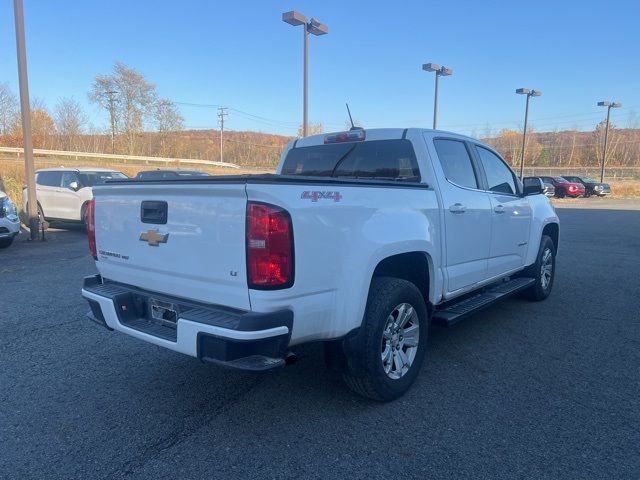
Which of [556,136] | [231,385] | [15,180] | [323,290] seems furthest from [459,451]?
[556,136]

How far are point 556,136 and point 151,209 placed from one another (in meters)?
145

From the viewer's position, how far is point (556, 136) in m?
130

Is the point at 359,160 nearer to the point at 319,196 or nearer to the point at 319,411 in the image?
the point at 319,196

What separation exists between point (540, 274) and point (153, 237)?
4.88 metres

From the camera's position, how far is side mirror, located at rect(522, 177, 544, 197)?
560 cm

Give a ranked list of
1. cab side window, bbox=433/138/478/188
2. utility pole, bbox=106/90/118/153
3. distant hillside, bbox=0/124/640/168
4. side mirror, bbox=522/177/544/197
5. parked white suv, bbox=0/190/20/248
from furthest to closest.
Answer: distant hillside, bbox=0/124/640/168 → utility pole, bbox=106/90/118/153 → parked white suv, bbox=0/190/20/248 → side mirror, bbox=522/177/544/197 → cab side window, bbox=433/138/478/188

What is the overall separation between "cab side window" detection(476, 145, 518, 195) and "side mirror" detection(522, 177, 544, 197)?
0.16m

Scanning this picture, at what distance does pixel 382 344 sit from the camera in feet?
11.3

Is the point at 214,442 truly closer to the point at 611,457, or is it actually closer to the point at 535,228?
the point at 611,457

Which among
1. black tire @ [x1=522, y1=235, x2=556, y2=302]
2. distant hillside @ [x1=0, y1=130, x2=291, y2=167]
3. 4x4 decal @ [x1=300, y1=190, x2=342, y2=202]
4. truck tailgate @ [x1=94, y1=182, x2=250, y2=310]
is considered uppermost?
distant hillside @ [x1=0, y1=130, x2=291, y2=167]

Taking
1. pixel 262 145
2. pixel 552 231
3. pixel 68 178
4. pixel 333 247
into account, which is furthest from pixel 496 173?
pixel 262 145

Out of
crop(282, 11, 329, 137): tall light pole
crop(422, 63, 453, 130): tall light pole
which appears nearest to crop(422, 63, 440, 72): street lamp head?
crop(422, 63, 453, 130): tall light pole

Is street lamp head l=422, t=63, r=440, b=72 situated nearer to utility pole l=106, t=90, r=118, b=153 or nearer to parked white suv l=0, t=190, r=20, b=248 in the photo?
parked white suv l=0, t=190, r=20, b=248

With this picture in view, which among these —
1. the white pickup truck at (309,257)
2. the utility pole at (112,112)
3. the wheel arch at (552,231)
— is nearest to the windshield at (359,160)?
the white pickup truck at (309,257)
